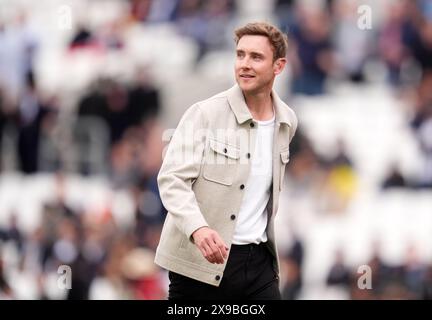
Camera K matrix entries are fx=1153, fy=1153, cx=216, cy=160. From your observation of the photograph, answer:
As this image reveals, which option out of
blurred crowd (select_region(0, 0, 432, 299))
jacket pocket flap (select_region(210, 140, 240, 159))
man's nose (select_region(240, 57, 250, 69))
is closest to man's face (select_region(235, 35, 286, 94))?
man's nose (select_region(240, 57, 250, 69))

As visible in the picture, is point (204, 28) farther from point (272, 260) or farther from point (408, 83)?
point (272, 260)

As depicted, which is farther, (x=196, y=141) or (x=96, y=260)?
(x=96, y=260)

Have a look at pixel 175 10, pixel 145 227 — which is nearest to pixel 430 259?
pixel 145 227

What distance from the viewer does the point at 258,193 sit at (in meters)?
5.05

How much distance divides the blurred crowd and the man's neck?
3518mm

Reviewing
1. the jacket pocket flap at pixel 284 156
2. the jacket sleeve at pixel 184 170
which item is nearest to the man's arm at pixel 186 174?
the jacket sleeve at pixel 184 170

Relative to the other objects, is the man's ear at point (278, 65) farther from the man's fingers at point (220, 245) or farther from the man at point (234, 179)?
the man's fingers at point (220, 245)

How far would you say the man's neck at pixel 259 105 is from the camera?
16.7ft

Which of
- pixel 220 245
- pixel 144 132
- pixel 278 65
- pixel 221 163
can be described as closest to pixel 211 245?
pixel 220 245

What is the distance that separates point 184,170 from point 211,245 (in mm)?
383

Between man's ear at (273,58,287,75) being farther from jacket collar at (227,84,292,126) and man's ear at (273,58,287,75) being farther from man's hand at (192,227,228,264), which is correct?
man's hand at (192,227,228,264)

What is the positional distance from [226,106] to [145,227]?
3732mm

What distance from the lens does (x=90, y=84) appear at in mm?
9008

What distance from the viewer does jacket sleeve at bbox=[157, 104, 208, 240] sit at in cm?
477
